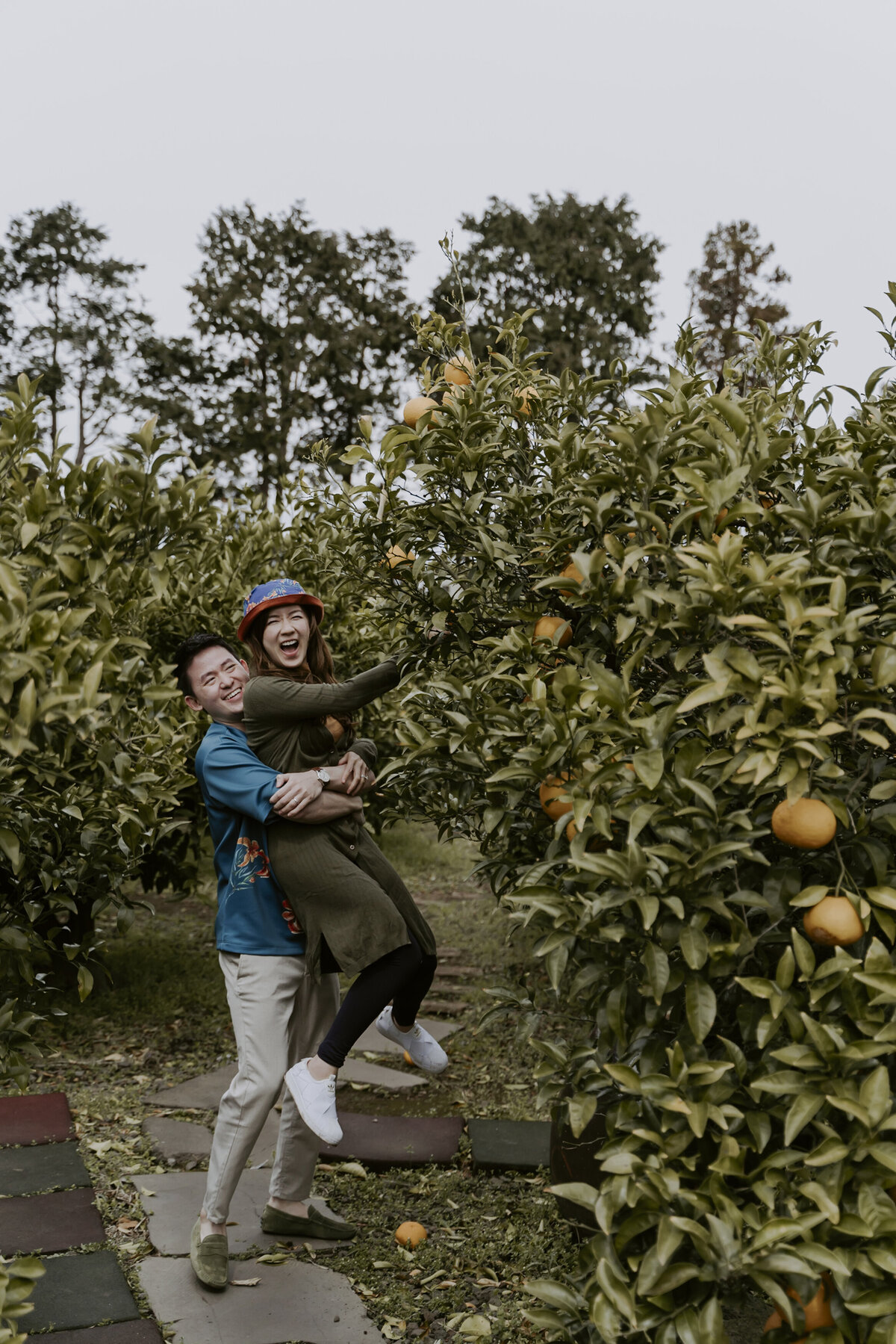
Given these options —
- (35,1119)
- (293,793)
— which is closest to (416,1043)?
(293,793)

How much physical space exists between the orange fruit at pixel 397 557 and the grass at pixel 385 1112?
3.78 feet

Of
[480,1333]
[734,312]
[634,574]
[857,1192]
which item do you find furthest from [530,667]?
[734,312]

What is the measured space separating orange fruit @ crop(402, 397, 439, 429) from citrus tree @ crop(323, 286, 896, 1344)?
358 millimetres

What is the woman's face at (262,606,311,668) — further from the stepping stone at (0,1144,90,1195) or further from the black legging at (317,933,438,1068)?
the stepping stone at (0,1144,90,1195)

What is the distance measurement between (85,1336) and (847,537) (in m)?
2.57

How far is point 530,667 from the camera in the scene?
2191 millimetres

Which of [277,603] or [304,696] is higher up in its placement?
[277,603]

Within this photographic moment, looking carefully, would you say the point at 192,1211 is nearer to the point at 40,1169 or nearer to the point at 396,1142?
the point at 40,1169

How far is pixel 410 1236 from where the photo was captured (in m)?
3.24

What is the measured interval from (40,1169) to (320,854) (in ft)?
5.41

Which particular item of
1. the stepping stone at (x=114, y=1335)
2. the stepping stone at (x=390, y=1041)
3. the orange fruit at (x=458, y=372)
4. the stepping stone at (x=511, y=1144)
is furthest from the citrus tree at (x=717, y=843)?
the stepping stone at (x=390, y=1041)

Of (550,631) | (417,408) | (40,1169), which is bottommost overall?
(40,1169)

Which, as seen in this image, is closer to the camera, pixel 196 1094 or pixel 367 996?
pixel 367 996

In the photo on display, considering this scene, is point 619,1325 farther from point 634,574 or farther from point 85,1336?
point 85,1336
